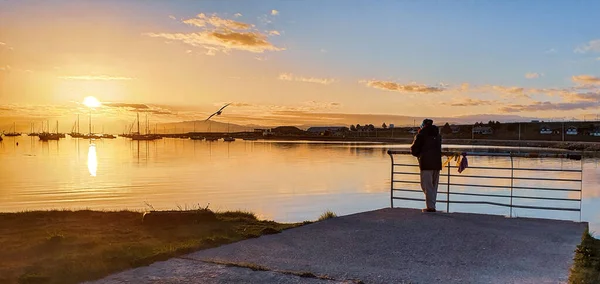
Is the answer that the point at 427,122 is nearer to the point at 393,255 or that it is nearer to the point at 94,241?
the point at 393,255

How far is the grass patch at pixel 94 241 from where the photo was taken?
6215mm

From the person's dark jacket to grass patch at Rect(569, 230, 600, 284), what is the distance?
11.0ft

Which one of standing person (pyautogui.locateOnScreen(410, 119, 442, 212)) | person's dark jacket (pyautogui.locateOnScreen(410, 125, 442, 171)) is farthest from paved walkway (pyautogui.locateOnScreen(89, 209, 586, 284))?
person's dark jacket (pyautogui.locateOnScreen(410, 125, 442, 171))

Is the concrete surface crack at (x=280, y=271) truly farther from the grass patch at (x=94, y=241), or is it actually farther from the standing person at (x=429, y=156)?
the standing person at (x=429, y=156)

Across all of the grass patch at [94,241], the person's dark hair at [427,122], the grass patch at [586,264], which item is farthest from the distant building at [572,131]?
the grass patch at [586,264]

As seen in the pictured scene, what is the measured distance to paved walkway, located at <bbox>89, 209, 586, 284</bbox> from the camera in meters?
5.98

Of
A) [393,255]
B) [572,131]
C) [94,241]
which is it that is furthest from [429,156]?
[572,131]

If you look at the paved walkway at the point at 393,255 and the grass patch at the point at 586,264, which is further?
the paved walkway at the point at 393,255

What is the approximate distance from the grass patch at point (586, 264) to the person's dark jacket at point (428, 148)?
3.35 meters

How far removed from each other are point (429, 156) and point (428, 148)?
0.59 feet

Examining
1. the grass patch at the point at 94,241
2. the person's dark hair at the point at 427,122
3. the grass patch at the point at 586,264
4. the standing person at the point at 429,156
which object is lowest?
the grass patch at the point at 94,241

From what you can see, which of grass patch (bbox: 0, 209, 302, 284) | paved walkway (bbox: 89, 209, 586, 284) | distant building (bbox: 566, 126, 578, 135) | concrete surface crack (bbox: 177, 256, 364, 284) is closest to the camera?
concrete surface crack (bbox: 177, 256, 364, 284)

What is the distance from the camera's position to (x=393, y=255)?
23.4ft

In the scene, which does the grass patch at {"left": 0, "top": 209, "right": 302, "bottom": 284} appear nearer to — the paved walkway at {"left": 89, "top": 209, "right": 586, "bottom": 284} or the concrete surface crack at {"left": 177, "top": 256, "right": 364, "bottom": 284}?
the paved walkway at {"left": 89, "top": 209, "right": 586, "bottom": 284}
